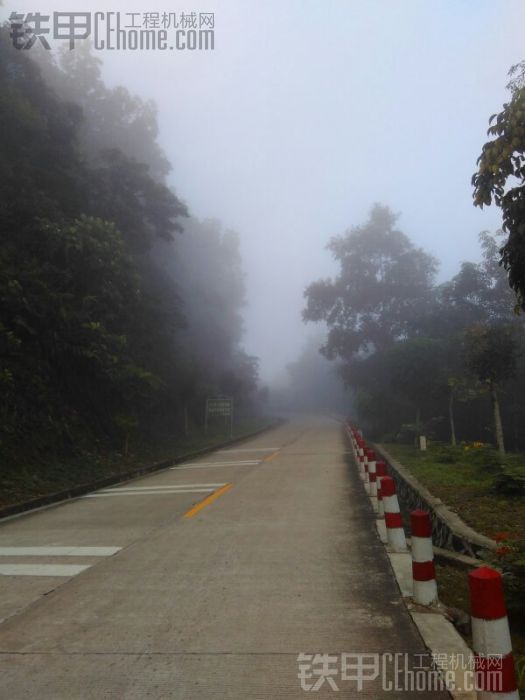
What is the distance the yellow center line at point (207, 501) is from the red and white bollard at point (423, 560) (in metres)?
4.81

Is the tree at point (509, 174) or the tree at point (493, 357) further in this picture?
the tree at point (493, 357)

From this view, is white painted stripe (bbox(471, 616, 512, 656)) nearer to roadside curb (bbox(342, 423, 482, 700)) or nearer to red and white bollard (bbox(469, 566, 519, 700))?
red and white bollard (bbox(469, 566, 519, 700))

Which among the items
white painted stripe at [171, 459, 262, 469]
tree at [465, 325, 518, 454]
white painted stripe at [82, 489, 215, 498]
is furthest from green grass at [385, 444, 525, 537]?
white painted stripe at [82, 489, 215, 498]

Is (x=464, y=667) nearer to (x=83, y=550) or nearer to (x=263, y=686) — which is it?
(x=263, y=686)

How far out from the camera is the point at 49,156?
19.0 metres

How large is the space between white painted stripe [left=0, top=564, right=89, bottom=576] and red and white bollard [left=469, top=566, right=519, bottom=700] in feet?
14.1

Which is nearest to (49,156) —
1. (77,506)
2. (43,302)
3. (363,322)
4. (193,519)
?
(43,302)

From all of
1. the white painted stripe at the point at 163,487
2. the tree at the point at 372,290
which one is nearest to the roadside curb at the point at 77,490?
the white painted stripe at the point at 163,487

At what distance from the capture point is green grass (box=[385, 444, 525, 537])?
7.50 m

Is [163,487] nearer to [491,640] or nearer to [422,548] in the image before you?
[422,548]

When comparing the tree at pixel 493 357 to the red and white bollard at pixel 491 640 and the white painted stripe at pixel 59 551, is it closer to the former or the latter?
the white painted stripe at pixel 59 551

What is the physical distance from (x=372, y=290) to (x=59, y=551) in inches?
1563

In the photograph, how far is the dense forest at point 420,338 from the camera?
21.6 metres

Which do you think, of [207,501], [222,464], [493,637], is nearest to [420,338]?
[222,464]
